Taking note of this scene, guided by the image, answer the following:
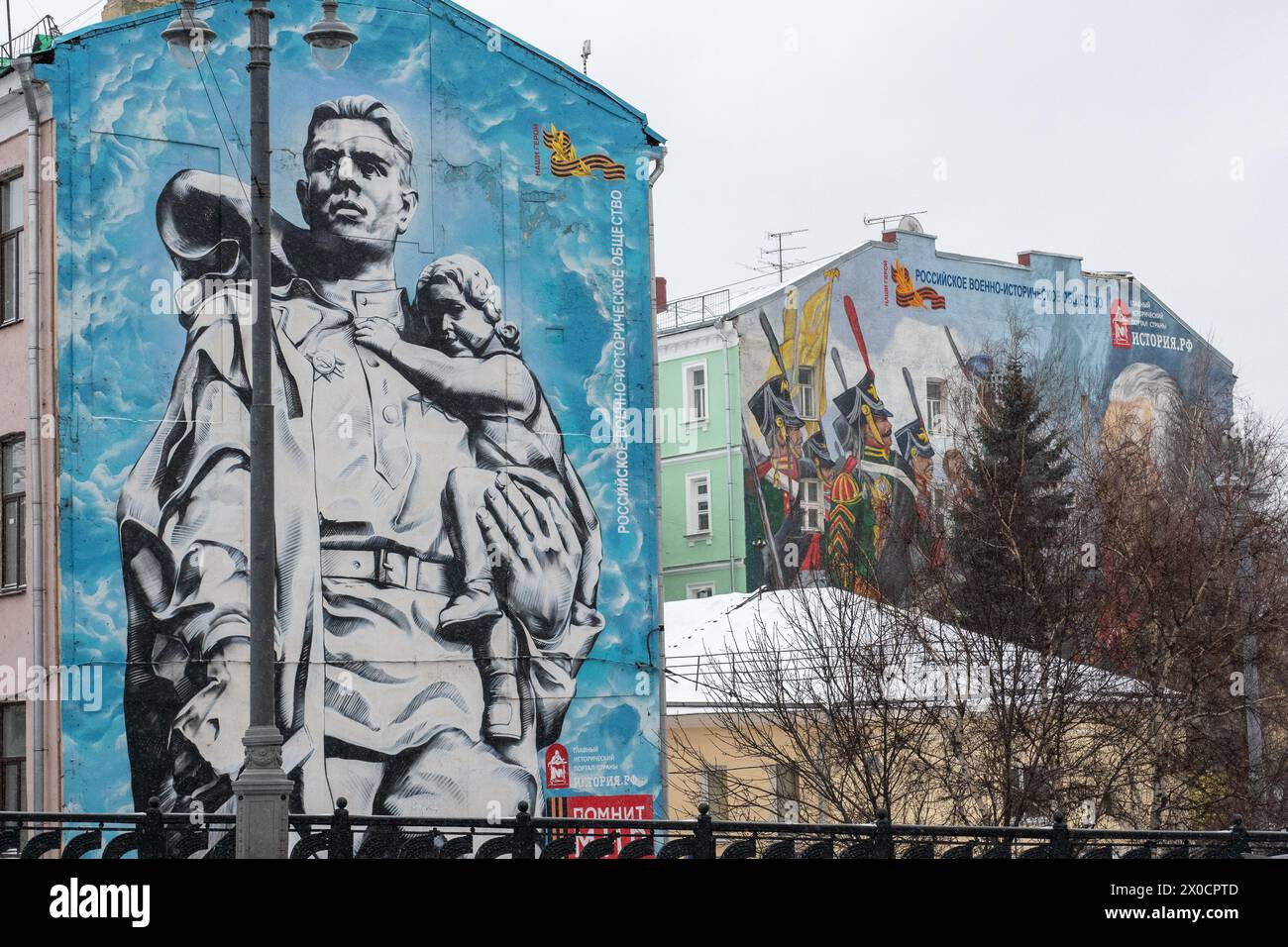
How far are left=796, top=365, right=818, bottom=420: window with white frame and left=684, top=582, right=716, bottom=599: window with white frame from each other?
5.35 m

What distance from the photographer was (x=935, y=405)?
184ft

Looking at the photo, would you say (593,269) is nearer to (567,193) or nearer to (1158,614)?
(567,193)

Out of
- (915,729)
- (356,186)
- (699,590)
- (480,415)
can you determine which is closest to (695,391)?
(699,590)

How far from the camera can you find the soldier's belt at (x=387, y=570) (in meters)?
28.2

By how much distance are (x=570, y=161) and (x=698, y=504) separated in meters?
22.3

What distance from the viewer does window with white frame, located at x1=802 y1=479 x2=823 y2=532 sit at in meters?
51.5

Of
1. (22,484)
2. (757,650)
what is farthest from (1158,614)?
(22,484)

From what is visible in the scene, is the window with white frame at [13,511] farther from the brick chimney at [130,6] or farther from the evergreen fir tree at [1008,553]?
the evergreen fir tree at [1008,553]

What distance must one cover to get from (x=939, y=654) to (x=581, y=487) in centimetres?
716

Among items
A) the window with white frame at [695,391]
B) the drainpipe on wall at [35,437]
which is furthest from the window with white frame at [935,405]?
the drainpipe on wall at [35,437]

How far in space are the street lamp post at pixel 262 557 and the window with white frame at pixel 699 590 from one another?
35.4 metres

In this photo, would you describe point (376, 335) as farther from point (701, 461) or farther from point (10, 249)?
point (701, 461)

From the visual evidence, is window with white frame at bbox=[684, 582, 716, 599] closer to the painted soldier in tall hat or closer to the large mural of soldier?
the painted soldier in tall hat

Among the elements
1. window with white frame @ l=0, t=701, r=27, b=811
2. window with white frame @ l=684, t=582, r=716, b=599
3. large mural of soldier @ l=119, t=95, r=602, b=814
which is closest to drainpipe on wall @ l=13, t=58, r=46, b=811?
window with white frame @ l=0, t=701, r=27, b=811
